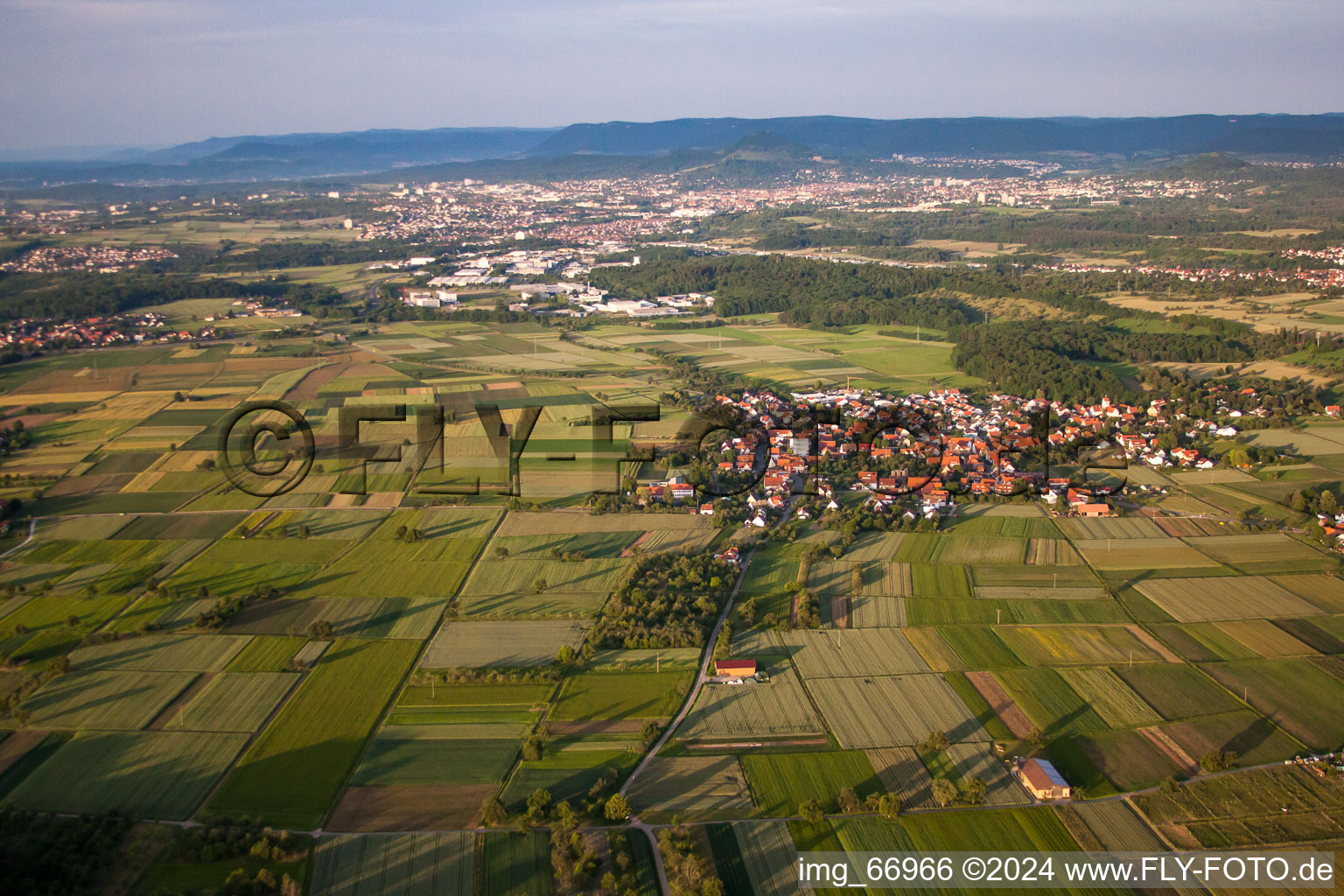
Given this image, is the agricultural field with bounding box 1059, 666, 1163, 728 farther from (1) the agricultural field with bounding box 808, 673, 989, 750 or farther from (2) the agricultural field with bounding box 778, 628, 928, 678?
(2) the agricultural field with bounding box 778, 628, 928, 678

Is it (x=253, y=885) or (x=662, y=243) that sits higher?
(x=662, y=243)

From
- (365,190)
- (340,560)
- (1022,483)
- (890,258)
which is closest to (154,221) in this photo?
(365,190)

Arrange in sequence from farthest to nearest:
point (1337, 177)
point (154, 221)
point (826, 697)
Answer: point (1337, 177) < point (154, 221) < point (826, 697)

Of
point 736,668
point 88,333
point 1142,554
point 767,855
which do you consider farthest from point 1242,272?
point 88,333

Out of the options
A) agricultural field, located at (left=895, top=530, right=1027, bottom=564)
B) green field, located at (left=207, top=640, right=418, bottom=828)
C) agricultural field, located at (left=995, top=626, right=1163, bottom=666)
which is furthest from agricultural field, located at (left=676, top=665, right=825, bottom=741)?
agricultural field, located at (left=895, top=530, right=1027, bottom=564)

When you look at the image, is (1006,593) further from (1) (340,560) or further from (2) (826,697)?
(1) (340,560)

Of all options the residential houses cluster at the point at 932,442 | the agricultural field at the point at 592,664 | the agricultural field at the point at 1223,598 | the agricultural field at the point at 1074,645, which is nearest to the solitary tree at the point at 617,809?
the agricultural field at the point at 592,664

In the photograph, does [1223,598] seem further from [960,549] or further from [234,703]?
[234,703]

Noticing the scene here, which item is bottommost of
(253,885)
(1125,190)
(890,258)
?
(253,885)
